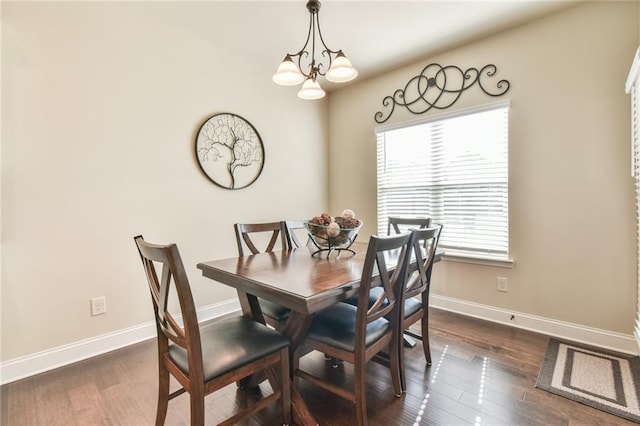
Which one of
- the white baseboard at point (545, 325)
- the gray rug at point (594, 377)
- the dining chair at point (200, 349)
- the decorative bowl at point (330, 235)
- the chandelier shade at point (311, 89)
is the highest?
the chandelier shade at point (311, 89)

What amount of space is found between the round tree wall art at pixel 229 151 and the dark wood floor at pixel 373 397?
1645 millimetres

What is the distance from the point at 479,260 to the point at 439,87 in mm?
1766

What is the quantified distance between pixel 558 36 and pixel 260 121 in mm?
2743

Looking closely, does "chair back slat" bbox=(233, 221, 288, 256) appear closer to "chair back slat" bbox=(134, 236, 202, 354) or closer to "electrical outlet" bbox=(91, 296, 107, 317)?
"chair back slat" bbox=(134, 236, 202, 354)

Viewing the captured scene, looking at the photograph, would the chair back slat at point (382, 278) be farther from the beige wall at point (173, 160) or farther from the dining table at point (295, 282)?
the beige wall at point (173, 160)

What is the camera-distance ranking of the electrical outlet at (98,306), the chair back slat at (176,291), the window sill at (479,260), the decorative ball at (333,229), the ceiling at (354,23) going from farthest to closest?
the window sill at (479,260)
the ceiling at (354,23)
the electrical outlet at (98,306)
the decorative ball at (333,229)
the chair back slat at (176,291)

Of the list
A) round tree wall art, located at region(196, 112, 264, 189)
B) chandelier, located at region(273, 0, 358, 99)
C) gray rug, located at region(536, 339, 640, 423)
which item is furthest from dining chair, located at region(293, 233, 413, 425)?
round tree wall art, located at region(196, 112, 264, 189)

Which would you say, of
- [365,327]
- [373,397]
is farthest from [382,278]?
[373,397]

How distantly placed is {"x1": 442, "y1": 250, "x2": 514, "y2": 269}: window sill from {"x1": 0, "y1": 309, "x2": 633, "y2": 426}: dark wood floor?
2.31 ft

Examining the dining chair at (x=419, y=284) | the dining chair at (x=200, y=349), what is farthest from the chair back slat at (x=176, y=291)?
the dining chair at (x=419, y=284)

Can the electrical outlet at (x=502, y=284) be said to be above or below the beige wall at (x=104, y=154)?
below

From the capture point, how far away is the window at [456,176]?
8.86ft

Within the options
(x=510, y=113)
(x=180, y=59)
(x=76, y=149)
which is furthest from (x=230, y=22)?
(x=510, y=113)

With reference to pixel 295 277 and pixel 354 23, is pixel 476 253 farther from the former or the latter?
pixel 354 23
